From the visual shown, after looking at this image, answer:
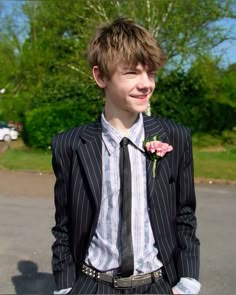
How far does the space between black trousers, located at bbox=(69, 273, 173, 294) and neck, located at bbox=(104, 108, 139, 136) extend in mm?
599

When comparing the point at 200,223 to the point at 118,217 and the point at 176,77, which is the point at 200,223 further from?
the point at 176,77

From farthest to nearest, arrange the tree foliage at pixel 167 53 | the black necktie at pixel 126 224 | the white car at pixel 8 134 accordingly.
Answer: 1. the white car at pixel 8 134
2. the tree foliage at pixel 167 53
3. the black necktie at pixel 126 224

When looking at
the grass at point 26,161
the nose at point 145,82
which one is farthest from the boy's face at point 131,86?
the grass at point 26,161

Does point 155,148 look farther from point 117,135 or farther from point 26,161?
point 26,161

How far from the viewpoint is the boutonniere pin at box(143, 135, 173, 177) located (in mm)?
1998

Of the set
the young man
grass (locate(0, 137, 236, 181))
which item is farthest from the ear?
grass (locate(0, 137, 236, 181))

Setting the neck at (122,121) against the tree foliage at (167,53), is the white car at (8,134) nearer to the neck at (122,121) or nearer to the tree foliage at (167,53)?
the tree foliage at (167,53)

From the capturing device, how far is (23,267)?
18.1 ft

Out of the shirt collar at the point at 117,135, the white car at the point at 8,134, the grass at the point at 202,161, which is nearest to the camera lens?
the shirt collar at the point at 117,135

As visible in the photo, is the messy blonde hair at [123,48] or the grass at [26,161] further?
the grass at [26,161]

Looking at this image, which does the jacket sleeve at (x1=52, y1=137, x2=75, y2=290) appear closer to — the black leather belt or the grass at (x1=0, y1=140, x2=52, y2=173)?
the black leather belt

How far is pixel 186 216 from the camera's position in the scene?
6.99ft

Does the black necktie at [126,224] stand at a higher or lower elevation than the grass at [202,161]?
higher

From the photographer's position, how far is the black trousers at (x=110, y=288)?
200cm
